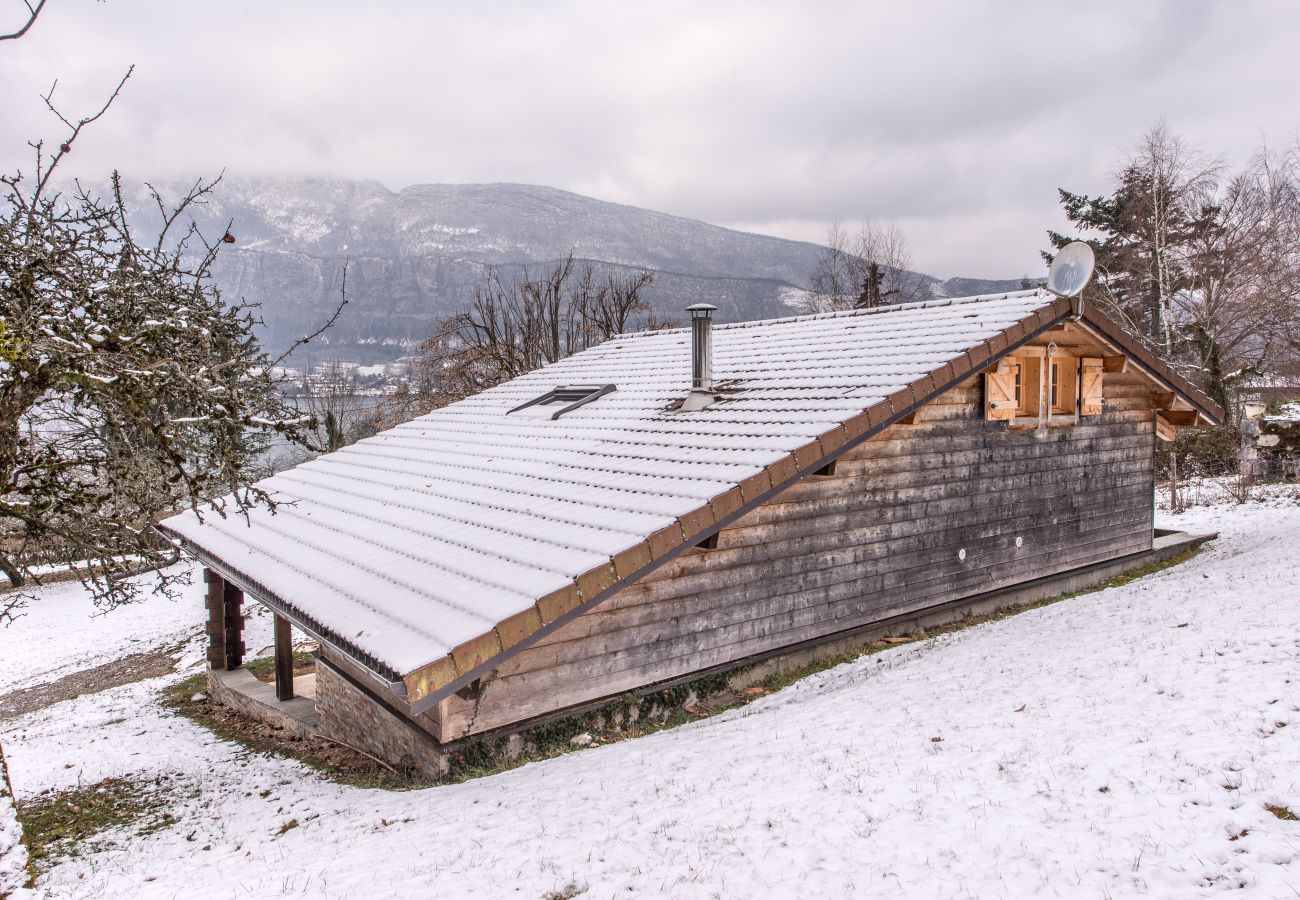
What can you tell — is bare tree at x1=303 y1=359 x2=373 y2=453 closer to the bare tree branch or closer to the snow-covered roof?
the snow-covered roof

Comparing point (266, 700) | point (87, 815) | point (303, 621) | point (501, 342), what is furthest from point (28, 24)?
point (501, 342)

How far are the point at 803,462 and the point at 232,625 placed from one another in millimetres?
9827

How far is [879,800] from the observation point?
495 cm

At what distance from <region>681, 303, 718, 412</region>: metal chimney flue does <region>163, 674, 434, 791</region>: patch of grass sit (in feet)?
17.5

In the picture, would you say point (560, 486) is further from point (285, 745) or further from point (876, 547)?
point (285, 745)

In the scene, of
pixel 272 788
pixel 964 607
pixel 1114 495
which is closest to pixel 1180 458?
pixel 1114 495

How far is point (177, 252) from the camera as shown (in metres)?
→ 5.96

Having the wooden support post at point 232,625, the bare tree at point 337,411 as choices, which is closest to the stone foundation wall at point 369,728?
the wooden support post at point 232,625

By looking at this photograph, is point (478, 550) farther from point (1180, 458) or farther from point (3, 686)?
point (1180, 458)

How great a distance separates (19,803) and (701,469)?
303 inches

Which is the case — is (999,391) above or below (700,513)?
above

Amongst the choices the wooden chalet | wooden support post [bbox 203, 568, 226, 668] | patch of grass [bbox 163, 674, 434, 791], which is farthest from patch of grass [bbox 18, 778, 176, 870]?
wooden support post [bbox 203, 568, 226, 668]

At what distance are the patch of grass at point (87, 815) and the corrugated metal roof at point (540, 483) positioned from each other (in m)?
2.09

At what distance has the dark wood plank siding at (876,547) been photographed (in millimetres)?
7305
